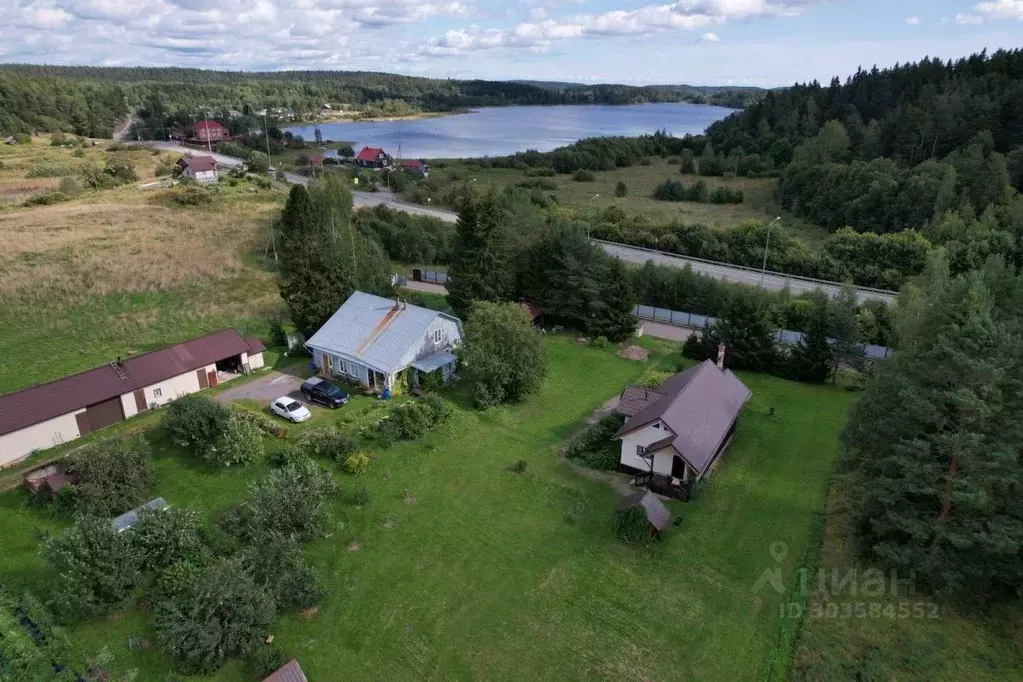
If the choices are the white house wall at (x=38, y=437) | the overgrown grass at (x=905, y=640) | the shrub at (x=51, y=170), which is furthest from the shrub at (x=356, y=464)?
the shrub at (x=51, y=170)

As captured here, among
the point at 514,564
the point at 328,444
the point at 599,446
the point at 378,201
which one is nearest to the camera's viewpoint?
the point at 514,564

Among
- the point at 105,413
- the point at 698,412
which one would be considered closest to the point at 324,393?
the point at 105,413

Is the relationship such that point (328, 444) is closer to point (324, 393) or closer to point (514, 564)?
point (324, 393)

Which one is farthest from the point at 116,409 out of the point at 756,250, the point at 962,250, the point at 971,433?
the point at 962,250

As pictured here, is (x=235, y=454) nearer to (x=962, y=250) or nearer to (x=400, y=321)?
(x=400, y=321)

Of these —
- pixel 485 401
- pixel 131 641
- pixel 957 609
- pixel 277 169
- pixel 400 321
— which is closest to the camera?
pixel 131 641

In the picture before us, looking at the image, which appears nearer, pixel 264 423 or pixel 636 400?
pixel 636 400

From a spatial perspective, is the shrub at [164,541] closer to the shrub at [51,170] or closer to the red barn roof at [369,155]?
the shrub at [51,170]
